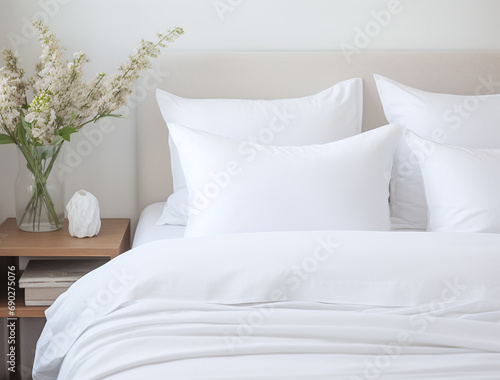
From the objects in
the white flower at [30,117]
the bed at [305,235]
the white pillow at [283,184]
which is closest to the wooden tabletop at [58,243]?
the bed at [305,235]

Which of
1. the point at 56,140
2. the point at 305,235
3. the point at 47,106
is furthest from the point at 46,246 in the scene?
the point at 305,235

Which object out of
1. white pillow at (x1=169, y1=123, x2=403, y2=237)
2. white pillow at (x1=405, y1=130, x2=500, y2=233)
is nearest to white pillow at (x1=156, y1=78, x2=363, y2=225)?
white pillow at (x1=169, y1=123, x2=403, y2=237)

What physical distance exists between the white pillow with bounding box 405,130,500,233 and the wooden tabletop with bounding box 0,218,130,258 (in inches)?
44.0

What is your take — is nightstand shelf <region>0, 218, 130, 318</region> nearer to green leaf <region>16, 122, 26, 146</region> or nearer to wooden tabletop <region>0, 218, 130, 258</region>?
wooden tabletop <region>0, 218, 130, 258</region>

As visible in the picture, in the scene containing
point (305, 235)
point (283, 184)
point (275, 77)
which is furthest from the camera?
point (275, 77)

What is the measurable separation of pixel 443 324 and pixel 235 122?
1230 mm

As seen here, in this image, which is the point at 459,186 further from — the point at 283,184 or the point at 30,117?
the point at 30,117

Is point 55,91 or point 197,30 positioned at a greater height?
point 197,30

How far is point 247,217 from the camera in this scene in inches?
78.8

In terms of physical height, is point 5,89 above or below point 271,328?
above

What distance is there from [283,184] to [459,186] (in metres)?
0.61

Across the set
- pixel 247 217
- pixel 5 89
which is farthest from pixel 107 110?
pixel 247 217

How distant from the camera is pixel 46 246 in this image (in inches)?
86.0

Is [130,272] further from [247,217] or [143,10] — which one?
[143,10]
